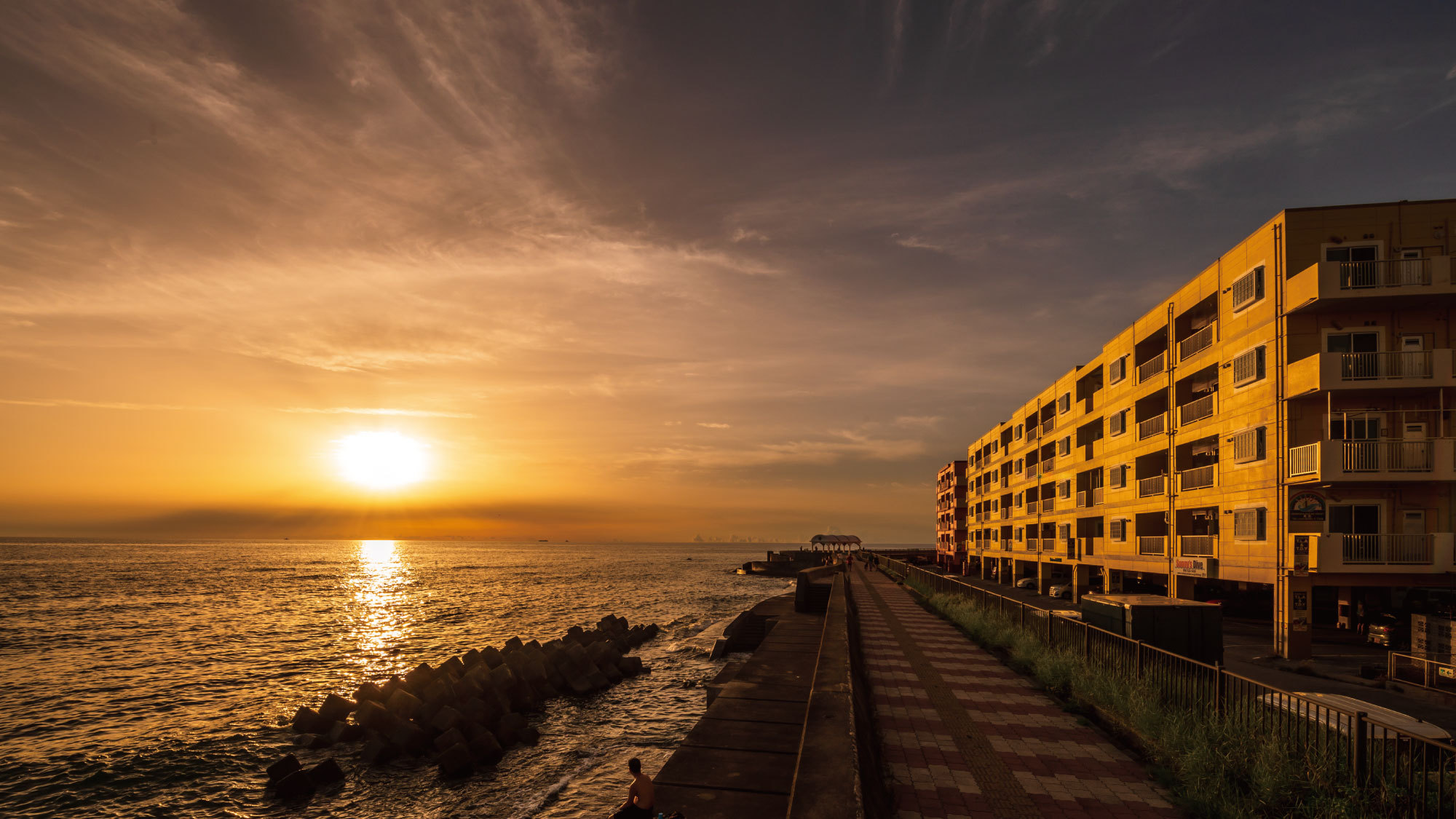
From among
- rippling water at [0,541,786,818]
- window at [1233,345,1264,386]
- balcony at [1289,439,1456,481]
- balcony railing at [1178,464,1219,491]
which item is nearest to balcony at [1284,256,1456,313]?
window at [1233,345,1264,386]

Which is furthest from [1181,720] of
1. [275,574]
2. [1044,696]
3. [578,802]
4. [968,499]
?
[275,574]

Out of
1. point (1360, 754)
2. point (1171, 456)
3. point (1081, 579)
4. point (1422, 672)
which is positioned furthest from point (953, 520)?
point (1360, 754)

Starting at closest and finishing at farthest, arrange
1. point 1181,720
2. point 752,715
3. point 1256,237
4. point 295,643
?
point 1181,720, point 752,715, point 1256,237, point 295,643

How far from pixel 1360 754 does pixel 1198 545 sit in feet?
91.1

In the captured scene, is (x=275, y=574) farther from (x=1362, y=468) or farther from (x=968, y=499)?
(x=1362, y=468)

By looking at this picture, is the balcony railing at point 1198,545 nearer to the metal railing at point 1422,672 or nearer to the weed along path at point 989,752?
the metal railing at point 1422,672

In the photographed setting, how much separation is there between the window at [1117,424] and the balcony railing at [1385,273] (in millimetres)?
16444

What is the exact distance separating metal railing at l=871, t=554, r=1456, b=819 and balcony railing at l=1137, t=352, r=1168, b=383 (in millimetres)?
25547

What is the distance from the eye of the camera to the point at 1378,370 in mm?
24984

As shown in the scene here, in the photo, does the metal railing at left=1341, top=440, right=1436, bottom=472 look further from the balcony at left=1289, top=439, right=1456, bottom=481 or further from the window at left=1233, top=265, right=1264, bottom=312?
the window at left=1233, top=265, right=1264, bottom=312

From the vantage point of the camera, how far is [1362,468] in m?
24.6

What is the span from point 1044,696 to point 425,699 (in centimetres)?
1892

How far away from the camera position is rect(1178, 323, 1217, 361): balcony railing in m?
32.0

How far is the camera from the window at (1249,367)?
2781 cm
